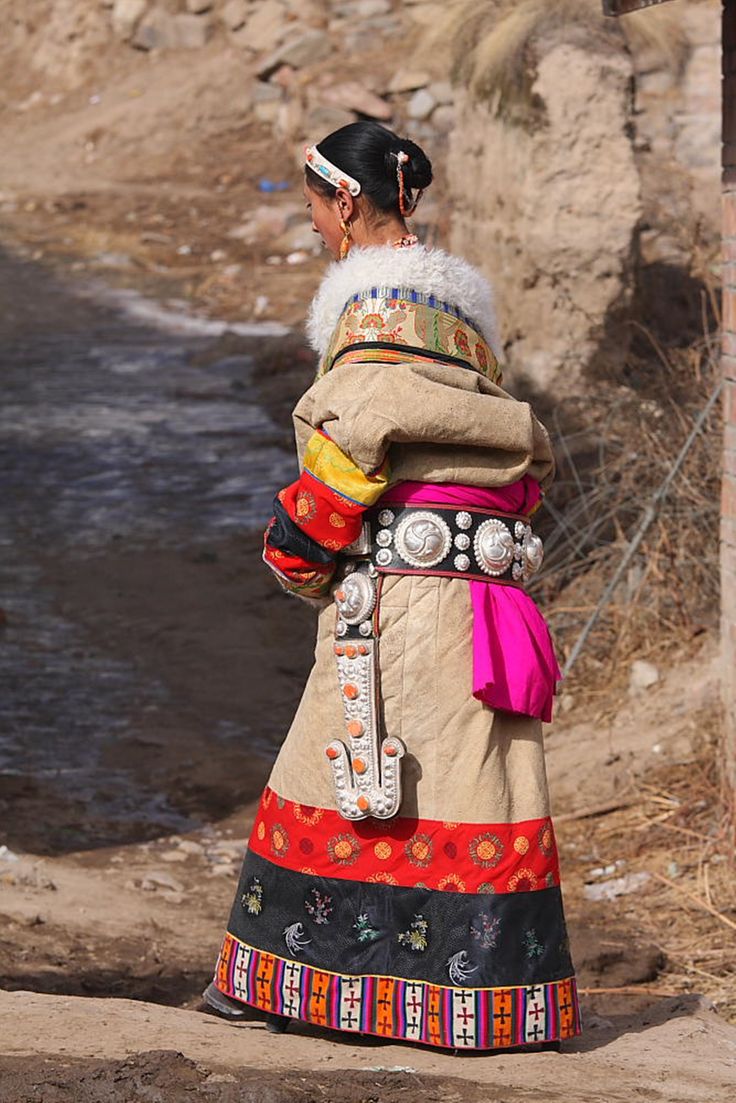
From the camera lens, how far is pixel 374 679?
304cm

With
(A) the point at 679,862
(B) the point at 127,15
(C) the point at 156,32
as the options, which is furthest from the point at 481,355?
(B) the point at 127,15

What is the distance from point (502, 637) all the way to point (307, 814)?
0.50 m

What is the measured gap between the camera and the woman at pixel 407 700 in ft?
9.86

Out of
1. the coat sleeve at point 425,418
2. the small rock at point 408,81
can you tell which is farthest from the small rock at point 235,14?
the coat sleeve at point 425,418

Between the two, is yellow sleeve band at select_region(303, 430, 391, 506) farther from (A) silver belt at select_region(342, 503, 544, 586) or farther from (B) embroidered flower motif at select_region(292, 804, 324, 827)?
(B) embroidered flower motif at select_region(292, 804, 324, 827)

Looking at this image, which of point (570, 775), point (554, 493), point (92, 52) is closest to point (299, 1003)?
point (570, 775)

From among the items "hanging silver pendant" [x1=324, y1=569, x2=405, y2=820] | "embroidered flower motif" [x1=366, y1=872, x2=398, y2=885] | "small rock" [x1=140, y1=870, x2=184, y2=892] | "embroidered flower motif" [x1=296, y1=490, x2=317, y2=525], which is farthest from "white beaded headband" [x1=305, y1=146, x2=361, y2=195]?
"small rock" [x1=140, y1=870, x2=184, y2=892]

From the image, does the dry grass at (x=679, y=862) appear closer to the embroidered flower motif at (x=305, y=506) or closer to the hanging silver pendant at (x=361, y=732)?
the hanging silver pendant at (x=361, y=732)

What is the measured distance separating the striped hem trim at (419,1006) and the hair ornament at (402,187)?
1467 millimetres

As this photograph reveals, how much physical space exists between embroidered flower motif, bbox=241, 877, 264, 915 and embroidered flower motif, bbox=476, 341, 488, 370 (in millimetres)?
1098

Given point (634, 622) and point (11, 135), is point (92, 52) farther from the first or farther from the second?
point (634, 622)

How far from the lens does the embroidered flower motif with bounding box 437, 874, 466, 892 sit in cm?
303

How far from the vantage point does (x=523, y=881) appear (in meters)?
3.05

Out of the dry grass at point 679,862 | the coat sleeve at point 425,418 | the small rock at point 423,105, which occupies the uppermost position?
the coat sleeve at point 425,418
